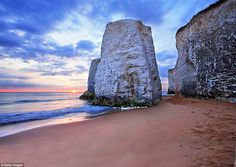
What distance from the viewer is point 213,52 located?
40.4 ft

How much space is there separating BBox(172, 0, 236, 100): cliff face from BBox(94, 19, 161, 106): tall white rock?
3.83 meters

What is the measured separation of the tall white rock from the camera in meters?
12.0

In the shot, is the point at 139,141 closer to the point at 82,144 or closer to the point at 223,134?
the point at 82,144

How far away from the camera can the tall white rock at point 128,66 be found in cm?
1204

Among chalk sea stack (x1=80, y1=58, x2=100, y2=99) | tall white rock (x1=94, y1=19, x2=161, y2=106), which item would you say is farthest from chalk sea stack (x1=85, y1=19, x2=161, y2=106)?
chalk sea stack (x1=80, y1=58, x2=100, y2=99)

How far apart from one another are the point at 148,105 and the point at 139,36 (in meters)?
5.02

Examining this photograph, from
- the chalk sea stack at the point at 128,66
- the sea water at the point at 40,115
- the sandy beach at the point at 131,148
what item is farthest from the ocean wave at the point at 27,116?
the sandy beach at the point at 131,148

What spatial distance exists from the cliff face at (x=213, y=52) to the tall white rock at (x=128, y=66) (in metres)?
3.83

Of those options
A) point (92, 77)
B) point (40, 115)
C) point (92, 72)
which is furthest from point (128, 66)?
point (92, 72)

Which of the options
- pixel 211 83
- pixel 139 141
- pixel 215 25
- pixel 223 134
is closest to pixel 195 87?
pixel 211 83

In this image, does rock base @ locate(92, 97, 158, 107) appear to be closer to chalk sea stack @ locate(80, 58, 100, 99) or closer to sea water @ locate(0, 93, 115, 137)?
sea water @ locate(0, 93, 115, 137)

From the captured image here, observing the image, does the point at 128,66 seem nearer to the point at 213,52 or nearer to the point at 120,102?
the point at 120,102

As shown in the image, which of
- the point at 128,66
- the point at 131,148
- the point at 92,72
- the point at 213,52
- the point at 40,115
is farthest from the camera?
the point at 92,72

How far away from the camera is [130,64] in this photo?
12562 mm
